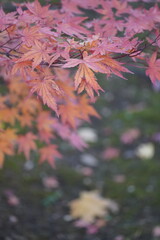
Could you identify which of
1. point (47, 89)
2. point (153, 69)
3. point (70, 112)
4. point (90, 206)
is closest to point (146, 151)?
point (90, 206)

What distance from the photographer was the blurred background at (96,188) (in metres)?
2.60

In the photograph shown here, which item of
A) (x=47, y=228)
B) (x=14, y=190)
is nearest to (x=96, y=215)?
(x=47, y=228)

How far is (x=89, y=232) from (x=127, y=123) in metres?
2.06

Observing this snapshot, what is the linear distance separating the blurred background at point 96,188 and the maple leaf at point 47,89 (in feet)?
4.21

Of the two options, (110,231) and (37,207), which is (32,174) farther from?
(110,231)

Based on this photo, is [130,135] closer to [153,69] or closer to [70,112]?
[70,112]

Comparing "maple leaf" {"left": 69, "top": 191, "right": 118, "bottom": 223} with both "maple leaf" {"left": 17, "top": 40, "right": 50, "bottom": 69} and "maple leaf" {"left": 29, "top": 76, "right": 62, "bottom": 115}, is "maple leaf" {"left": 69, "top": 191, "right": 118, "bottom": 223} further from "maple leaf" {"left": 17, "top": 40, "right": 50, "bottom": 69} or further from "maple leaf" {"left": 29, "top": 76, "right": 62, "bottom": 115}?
"maple leaf" {"left": 17, "top": 40, "right": 50, "bottom": 69}

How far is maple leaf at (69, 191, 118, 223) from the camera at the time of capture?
9.22ft

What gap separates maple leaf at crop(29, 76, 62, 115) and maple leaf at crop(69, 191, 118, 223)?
65.4 inches

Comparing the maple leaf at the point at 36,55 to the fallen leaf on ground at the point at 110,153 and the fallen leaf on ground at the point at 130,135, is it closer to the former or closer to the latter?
the fallen leaf on ground at the point at 110,153

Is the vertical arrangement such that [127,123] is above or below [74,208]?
above

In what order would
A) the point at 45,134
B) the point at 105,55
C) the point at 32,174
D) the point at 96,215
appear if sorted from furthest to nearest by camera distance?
the point at 32,174
the point at 96,215
the point at 45,134
the point at 105,55

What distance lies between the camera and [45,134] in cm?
A: 243

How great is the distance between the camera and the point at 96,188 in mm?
3234
